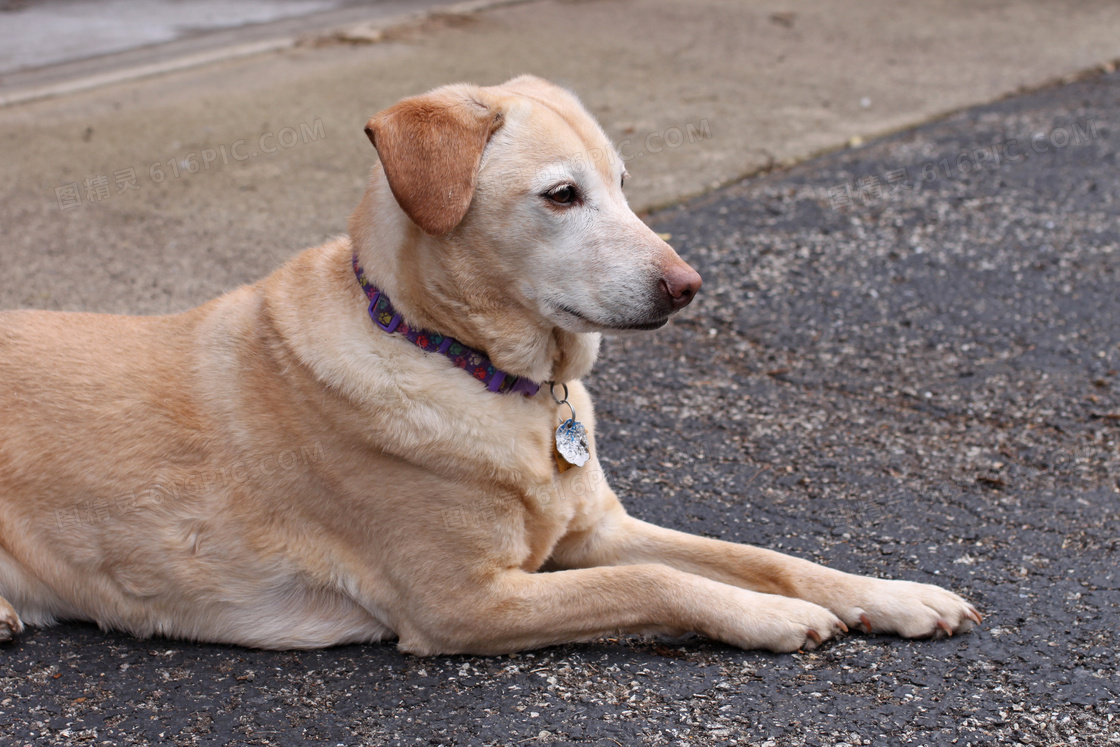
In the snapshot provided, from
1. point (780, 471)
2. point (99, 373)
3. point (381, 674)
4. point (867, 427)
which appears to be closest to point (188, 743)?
point (381, 674)

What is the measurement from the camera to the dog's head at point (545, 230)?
8.13 feet

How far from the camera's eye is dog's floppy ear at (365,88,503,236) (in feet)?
7.80

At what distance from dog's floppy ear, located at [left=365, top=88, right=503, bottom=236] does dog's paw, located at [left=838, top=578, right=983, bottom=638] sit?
1396 mm

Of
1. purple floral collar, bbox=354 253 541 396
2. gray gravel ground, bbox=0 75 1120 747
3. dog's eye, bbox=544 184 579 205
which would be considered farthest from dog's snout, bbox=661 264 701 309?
gray gravel ground, bbox=0 75 1120 747

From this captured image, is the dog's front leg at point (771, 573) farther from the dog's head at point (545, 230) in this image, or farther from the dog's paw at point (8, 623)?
the dog's paw at point (8, 623)

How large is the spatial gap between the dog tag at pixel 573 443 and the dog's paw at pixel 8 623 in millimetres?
1453

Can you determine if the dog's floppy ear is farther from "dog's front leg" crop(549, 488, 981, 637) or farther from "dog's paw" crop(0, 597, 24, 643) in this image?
"dog's paw" crop(0, 597, 24, 643)

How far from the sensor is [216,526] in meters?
2.58

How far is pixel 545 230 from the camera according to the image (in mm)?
2508

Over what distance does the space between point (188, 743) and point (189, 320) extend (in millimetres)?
1120

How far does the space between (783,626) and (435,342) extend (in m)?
1.11

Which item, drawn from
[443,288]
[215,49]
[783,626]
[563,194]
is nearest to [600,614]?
[783,626]

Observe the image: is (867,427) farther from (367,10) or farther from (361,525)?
(367,10)

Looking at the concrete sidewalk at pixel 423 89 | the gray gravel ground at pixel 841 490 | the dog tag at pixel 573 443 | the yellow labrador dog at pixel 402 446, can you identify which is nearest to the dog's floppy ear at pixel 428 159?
the yellow labrador dog at pixel 402 446
